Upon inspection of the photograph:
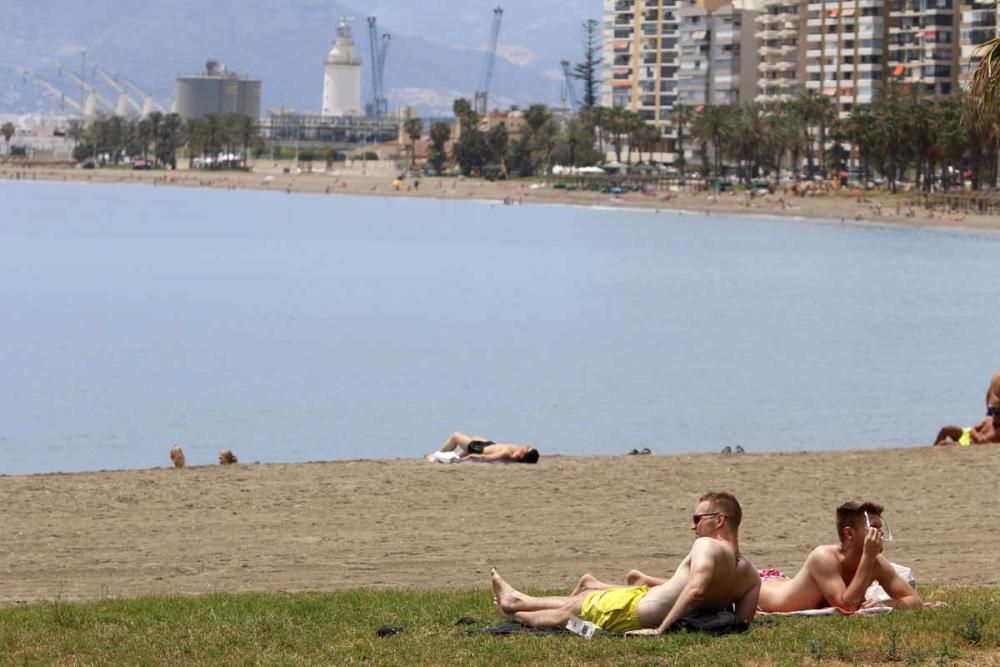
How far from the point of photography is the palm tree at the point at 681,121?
16900 centimetres

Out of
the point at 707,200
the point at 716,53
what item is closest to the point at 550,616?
the point at 707,200

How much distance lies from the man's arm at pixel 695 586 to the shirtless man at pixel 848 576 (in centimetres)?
105

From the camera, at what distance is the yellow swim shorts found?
32.6 feet

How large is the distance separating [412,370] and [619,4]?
160m

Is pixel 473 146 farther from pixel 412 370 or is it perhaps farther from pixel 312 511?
pixel 312 511

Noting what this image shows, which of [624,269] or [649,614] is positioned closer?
[649,614]

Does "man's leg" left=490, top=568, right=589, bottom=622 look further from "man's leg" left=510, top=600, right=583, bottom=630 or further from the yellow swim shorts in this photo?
the yellow swim shorts

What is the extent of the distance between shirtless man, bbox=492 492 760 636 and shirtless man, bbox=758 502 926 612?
2.41 feet

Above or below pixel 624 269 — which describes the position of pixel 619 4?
above

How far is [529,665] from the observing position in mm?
9117

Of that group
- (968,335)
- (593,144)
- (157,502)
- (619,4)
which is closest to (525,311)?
(968,335)

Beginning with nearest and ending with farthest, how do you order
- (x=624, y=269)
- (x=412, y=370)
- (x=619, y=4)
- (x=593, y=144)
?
(x=412, y=370) → (x=624, y=269) → (x=593, y=144) → (x=619, y=4)

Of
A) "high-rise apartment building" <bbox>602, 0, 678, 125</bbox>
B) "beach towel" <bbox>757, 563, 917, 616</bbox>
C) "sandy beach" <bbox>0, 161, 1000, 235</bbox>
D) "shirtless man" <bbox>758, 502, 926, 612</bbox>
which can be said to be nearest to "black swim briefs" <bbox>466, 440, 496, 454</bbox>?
"shirtless man" <bbox>758, 502, 926, 612</bbox>

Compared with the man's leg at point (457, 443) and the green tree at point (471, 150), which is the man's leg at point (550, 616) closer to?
the man's leg at point (457, 443)
